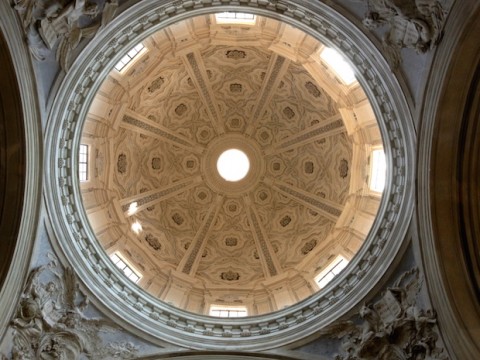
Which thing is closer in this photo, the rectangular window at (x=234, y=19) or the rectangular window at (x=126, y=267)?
the rectangular window at (x=234, y=19)

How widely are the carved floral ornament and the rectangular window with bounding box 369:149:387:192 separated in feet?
10.2

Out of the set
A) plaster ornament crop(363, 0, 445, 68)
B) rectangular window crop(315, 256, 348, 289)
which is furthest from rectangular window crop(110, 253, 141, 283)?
plaster ornament crop(363, 0, 445, 68)

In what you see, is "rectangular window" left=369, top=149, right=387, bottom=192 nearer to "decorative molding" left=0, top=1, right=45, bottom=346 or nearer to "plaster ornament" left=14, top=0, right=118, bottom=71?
"plaster ornament" left=14, top=0, right=118, bottom=71

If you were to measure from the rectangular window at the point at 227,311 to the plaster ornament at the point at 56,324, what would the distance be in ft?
15.2

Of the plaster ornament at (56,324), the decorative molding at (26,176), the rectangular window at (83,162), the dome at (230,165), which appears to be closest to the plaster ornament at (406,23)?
the dome at (230,165)

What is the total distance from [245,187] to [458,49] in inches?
634

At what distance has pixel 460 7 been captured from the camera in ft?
42.5

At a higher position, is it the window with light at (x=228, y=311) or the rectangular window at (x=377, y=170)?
the rectangular window at (x=377, y=170)

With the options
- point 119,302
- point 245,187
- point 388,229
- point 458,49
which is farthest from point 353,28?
point 245,187

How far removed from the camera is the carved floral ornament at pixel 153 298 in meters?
15.8

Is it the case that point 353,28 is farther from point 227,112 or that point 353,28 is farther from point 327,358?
point 227,112

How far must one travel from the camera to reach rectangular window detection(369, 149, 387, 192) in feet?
66.7

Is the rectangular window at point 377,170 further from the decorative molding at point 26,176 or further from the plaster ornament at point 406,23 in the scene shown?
the decorative molding at point 26,176

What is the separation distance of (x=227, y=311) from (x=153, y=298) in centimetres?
391
